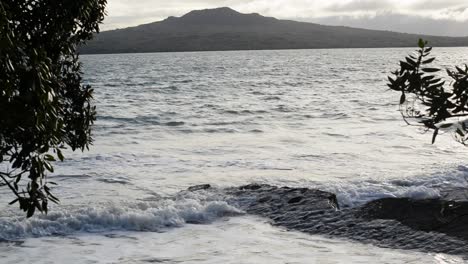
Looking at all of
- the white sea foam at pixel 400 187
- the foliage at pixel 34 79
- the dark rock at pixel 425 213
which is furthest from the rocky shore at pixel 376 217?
the foliage at pixel 34 79

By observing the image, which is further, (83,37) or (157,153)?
(157,153)

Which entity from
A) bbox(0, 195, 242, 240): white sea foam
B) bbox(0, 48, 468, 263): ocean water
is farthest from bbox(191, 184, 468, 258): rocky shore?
bbox(0, 195, 242, 240): white sea foam

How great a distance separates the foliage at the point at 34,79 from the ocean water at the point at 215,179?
10.4ft

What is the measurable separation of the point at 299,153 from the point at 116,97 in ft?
107

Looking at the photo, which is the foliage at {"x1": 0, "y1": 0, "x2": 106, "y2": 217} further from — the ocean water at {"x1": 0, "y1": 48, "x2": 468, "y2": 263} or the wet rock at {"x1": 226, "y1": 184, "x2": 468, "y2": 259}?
the wet rock at {"x1": 226, "y1": 184, "x2": 468, "y2": 259}

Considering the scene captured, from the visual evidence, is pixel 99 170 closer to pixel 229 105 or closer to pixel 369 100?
pixel 229 105

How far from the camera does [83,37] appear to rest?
750 centimetres

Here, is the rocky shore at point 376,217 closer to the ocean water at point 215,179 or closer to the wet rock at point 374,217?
the wet rock at point 374,217

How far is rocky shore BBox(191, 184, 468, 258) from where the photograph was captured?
1141 centimetres

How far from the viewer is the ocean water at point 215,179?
37.4 ft

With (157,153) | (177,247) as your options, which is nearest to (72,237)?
(177,247)

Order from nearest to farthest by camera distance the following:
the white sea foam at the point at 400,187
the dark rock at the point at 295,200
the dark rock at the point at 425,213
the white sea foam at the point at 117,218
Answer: the dark rock at the point at 425,213
the white sea foam at the point at 117,218
the dark rock at the point at 295,200
the white sea foam at the point at 400,187

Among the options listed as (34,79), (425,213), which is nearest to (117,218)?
(425,213)

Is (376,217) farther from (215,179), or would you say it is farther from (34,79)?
(34,79)
